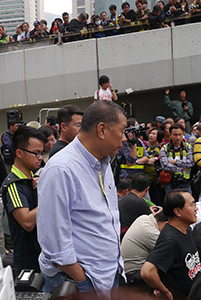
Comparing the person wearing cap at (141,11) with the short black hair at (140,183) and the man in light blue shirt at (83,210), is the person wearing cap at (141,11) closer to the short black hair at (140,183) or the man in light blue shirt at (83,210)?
the short black hair at (140,183)

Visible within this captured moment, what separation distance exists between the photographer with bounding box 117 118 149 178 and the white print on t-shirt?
2275 millimetres

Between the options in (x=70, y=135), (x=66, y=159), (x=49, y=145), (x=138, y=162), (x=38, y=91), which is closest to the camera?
(x=66, y=159)

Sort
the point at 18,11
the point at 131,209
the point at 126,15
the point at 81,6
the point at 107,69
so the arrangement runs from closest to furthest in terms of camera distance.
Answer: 1. the point at 131,209
2. the point at 126,15
3. the point at 107,69
4. the point at 81,6
5. the point at 18,11

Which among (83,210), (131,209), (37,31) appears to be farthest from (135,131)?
(37,31)

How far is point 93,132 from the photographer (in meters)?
1.52

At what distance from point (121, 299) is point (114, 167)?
12.6 feet

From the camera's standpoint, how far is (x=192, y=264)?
2.30 m

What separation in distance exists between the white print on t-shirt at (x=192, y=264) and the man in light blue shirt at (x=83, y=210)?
2.87 ft

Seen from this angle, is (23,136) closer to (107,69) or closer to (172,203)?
(172,203)

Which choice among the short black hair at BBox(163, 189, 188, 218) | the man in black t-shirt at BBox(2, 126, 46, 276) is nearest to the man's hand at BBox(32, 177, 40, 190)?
the man in black t-shirt at BBox(2, 126, 46, 276)

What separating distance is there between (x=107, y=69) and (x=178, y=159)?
17.7 feet

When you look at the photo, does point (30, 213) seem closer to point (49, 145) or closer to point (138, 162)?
point (49, 145)

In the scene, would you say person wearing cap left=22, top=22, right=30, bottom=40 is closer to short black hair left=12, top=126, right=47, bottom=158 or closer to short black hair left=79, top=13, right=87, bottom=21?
short black hair left=79, top=13, right=87, bottom=21

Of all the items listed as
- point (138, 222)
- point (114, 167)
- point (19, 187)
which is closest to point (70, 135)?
point (19, 187)
